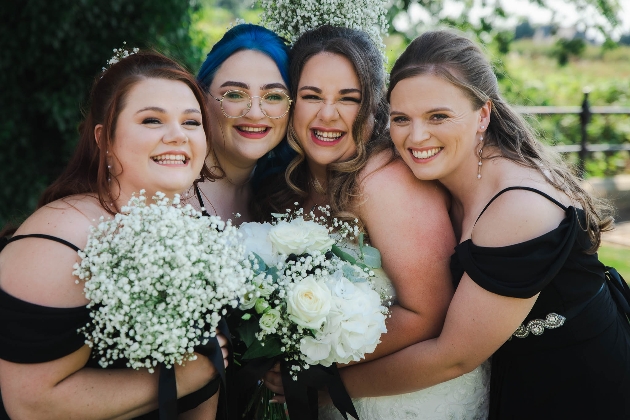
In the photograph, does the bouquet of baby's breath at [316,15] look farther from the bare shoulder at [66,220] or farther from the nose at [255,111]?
the bare shoulder at [66,220]

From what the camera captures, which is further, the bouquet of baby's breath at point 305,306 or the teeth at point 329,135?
the teeth at point 329,135

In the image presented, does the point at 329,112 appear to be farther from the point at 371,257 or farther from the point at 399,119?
the point at 371,257

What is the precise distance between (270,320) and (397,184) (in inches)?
39.1

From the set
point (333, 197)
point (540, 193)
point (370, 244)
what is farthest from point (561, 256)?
point (333, 197)

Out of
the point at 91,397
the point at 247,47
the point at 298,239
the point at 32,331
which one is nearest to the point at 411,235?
the point at 298,239

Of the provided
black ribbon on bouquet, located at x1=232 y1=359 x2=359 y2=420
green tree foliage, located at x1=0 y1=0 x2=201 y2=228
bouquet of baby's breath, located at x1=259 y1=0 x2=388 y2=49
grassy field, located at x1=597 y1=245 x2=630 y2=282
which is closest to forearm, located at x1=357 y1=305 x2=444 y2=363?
black ribbon on bouquet, located at x1=232 y1=359 x2=359 y2=420

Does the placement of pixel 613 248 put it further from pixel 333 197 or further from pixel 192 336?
pixel 192 336

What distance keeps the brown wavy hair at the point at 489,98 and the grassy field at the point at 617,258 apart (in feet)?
15.5

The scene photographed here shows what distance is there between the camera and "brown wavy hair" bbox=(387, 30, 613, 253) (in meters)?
2.88

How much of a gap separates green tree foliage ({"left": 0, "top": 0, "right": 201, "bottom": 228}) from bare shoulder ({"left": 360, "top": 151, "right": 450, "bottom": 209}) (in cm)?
323

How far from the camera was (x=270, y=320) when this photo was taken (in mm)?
2451

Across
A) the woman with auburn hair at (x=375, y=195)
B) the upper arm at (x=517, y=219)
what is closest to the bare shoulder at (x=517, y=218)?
the upper arm at (x=517, y=219)

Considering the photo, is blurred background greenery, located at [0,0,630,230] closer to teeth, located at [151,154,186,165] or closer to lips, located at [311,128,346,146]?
lips, located at [311,128,346,146]

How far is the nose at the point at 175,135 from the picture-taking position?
2645 mm
